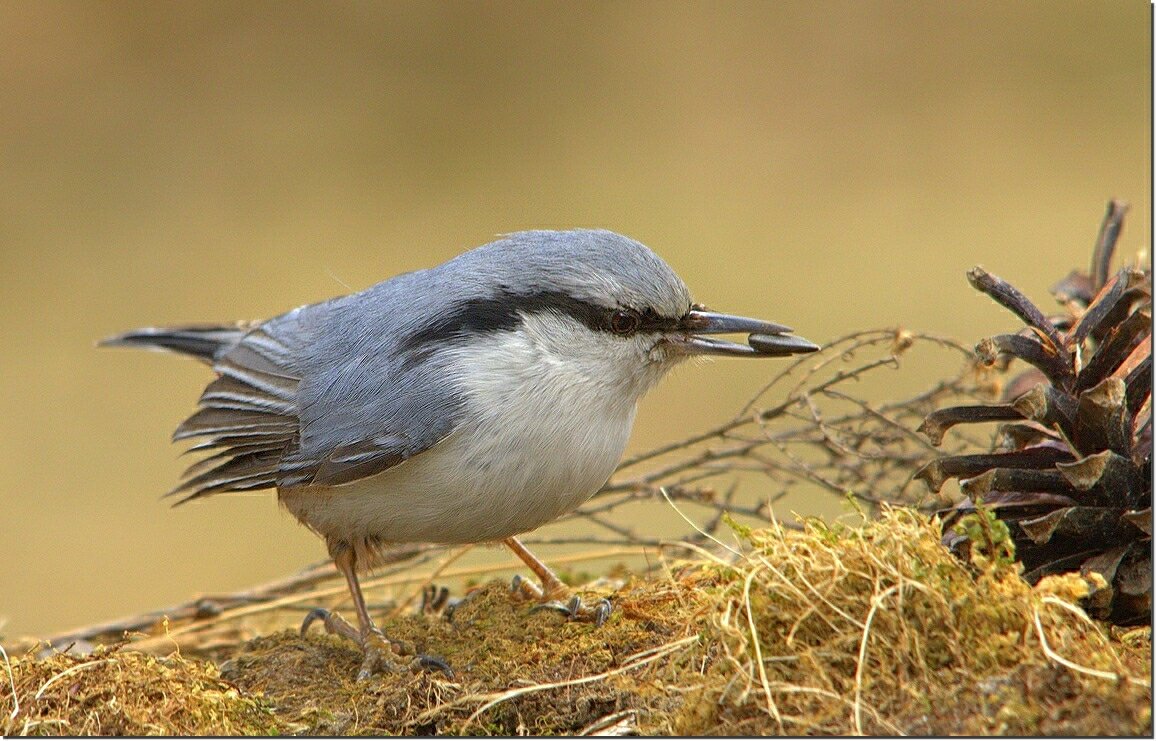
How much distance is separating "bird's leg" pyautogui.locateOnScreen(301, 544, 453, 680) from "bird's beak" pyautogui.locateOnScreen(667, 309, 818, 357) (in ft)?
3.30

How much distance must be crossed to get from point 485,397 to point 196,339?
182 cm

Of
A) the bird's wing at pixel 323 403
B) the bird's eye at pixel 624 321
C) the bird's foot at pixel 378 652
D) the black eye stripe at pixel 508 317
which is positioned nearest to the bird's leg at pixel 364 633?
the bird's foot at pixel 378 652

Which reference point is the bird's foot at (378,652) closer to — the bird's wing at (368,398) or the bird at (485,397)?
the bird at (485,397)

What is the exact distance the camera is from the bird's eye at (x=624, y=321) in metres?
2.93

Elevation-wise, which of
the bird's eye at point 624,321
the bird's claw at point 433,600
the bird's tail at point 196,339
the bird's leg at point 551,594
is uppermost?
the bird's eye at point 624,321

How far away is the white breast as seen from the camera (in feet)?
9.05

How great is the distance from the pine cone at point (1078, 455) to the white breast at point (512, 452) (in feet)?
2.87

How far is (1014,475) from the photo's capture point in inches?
85.5

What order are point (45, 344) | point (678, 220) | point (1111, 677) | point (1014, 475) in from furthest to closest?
point (678, 220), point (45, 344), point (1014, 475), point (1111, 677)

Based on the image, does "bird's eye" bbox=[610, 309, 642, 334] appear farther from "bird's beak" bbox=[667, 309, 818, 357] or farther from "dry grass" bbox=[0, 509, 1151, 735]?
"dry grass" bbox=[0, 509, 1151, 735]

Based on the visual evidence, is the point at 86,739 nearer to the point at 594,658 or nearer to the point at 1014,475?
the point at 594,658

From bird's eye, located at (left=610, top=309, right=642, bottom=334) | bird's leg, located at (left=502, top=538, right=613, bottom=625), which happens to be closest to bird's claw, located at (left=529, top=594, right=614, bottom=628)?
bird's leg, located at (left=502, top=538, right=613, bottom=625)

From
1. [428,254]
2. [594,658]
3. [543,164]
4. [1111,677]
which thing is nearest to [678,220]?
[543,164]

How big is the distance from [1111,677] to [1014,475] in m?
0.60
